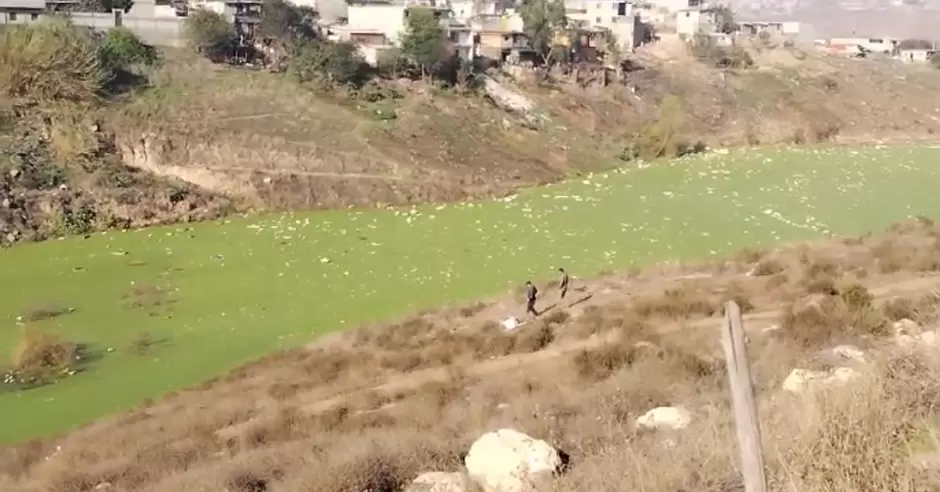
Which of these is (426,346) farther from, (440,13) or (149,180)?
(440,13)

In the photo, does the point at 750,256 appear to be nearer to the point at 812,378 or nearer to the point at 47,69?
the point at 812,378

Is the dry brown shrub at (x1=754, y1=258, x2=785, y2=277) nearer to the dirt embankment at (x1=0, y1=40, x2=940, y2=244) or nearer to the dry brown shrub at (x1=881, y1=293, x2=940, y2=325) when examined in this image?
the dry brown shrub at (x1=881, y1=293, x2=940, y2=325)

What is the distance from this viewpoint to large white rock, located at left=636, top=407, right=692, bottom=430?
10.3 meters

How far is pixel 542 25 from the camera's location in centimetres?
6272

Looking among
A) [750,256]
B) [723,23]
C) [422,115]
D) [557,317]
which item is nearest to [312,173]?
[422,115]

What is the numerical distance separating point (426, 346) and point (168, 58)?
110 ft

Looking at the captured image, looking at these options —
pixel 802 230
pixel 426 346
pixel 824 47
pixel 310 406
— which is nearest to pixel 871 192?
pixel 802 230

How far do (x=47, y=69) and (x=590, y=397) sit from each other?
3517 centimetres

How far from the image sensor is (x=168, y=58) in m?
47.0

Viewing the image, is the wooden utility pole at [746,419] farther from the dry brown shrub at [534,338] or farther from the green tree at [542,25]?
the green tree at [542,25]

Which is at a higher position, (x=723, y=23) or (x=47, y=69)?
(x=723, y=23)

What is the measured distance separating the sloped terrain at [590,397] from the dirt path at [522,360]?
0.07 m

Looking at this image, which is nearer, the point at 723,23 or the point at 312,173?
the point at 312,173

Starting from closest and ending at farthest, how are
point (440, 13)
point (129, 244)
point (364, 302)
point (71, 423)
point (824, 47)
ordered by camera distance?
point (71, 423), point (364, 302), point (129, 244), point (440, 13), point (824, 47)
